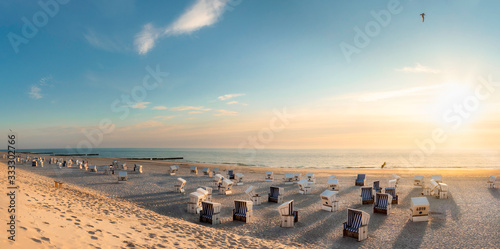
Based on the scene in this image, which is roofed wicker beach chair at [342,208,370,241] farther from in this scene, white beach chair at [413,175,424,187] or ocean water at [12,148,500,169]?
ocean water at [12,148,500,169]

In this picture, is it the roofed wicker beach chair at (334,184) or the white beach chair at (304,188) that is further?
the roofed wicker beach chair at (334,184)

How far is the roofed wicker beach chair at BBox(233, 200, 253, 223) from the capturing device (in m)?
12.0

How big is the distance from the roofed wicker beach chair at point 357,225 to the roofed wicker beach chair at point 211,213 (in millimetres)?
5363

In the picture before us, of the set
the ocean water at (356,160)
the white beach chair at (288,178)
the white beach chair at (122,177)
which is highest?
the white beach chair at (122,177)

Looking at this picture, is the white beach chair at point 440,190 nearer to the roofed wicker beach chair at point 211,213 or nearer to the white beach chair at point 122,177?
the roofed wicker beach chair at point 211,213

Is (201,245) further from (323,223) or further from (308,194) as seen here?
(308,194)

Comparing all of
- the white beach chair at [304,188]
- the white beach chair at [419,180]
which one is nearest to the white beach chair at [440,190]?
the white beach chair at [419,180]

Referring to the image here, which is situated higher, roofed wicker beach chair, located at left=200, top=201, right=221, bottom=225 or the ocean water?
roofed wicker beach chair, located at left=200, top=201, right=221, bottom=225

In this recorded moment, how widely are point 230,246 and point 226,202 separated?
803 centimetres

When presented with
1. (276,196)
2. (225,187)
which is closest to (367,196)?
(276,196)

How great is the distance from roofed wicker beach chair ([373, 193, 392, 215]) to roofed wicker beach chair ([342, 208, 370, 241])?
3.92 m

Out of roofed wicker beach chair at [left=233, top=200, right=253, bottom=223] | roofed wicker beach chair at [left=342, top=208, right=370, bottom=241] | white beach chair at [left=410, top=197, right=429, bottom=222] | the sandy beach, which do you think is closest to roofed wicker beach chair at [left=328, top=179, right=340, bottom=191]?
the sandy beach

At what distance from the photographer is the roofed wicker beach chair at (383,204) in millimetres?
13273

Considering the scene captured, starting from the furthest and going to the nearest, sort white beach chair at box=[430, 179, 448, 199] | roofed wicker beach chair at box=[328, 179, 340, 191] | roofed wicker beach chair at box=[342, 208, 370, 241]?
Result: roofed wicker beach chair at box=[328, 179, 340, 191] < white beach chair at box=[430, 179, 448, 199] < roofed wicker beach chair at box=[342, 208, 370, 241]
